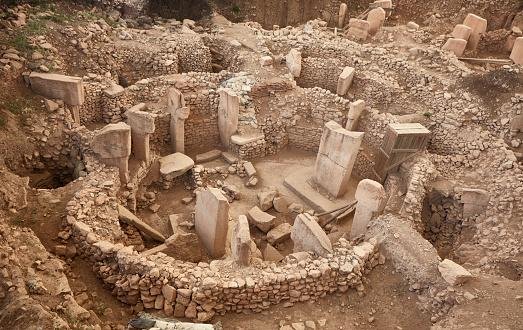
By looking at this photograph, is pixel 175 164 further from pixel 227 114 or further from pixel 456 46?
pixel 456 46

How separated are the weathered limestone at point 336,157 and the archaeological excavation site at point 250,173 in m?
0.05

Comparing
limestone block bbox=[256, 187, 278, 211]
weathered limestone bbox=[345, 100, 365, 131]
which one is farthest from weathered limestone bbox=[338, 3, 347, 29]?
limestone block bbox=[256, 187, 278, 211]

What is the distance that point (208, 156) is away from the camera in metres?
11.2

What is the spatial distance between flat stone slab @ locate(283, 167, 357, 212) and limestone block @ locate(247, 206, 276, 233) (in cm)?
105

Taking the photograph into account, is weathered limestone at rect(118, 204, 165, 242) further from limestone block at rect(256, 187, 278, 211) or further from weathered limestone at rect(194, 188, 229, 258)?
limestone block at rect(256, 187, 278, 211)

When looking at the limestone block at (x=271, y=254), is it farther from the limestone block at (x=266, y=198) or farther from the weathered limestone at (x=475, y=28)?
the weathered limestone at (x=475, y=28)

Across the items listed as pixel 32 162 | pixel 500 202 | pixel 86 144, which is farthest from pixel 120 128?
pixel 500 202

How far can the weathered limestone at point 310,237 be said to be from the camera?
7383 mm

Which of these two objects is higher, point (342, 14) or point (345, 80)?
point (342, 14)

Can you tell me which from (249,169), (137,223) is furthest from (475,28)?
(137,223)

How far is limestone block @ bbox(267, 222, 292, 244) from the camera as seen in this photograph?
904 centimetres

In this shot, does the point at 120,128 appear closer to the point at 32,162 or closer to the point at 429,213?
the point at 32,162

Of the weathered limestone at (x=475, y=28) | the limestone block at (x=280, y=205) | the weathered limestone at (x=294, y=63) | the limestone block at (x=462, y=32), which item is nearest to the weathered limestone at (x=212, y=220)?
the limestone block at (x=280, y=205)

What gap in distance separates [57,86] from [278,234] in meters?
A: 5.33
